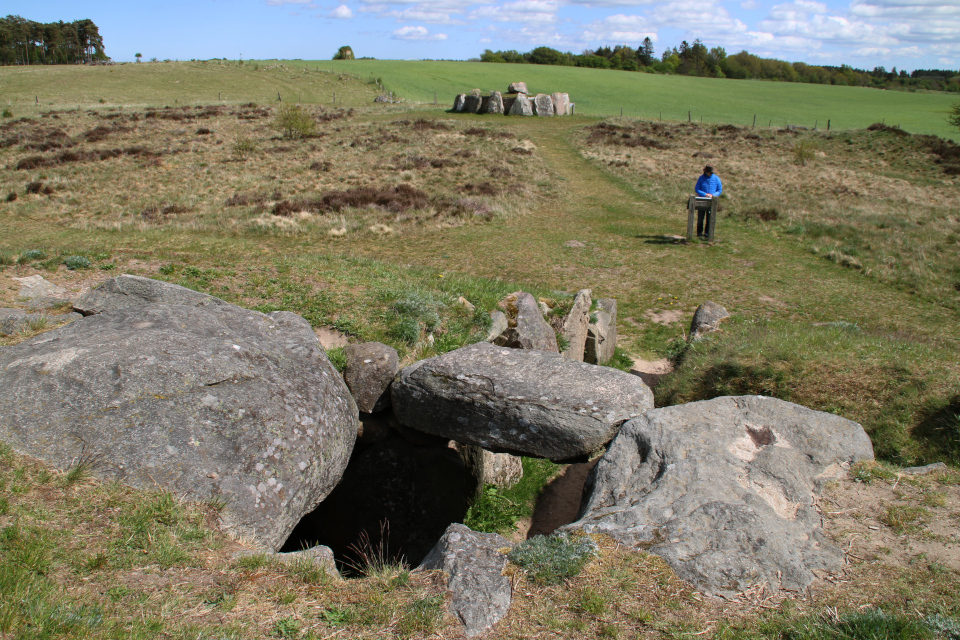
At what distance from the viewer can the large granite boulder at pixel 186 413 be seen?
17.6 feet

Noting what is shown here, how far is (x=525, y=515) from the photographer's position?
7547 millimetres

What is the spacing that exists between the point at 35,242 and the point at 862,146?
49004mm

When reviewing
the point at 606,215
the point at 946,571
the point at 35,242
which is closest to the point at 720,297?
the point at 606,215

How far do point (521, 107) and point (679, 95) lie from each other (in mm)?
32626

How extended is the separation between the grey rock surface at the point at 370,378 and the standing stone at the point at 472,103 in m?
51.3

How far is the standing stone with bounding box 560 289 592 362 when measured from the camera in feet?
35.9

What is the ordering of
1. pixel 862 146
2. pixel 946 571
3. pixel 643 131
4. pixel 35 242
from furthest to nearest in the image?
pixel 643 131 < pixel 862 146 < pixel 35 242 < pixel 946 571

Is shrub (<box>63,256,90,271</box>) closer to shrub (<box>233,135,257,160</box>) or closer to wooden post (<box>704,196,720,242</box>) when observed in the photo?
wooden post (<box>704,196,720,242</box>)

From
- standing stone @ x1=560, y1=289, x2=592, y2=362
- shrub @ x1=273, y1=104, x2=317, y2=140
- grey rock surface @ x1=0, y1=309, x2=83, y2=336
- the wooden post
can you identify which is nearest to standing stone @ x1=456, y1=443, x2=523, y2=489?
standing stone @ x1=560, y1=289, x2=592, y2=362

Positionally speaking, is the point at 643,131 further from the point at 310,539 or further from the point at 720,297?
the point at 310,539

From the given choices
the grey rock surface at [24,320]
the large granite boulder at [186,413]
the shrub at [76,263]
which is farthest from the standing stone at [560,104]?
the large granite boulder at [186,413]

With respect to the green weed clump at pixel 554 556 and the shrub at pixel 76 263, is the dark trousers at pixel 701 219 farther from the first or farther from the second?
the green weed clump at pixel 554 556

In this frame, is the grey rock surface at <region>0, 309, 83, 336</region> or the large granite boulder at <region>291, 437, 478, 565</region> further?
the large granite boulder at <region>291, 437, 478, 565</region>

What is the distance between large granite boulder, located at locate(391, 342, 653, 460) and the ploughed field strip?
1311 cm
